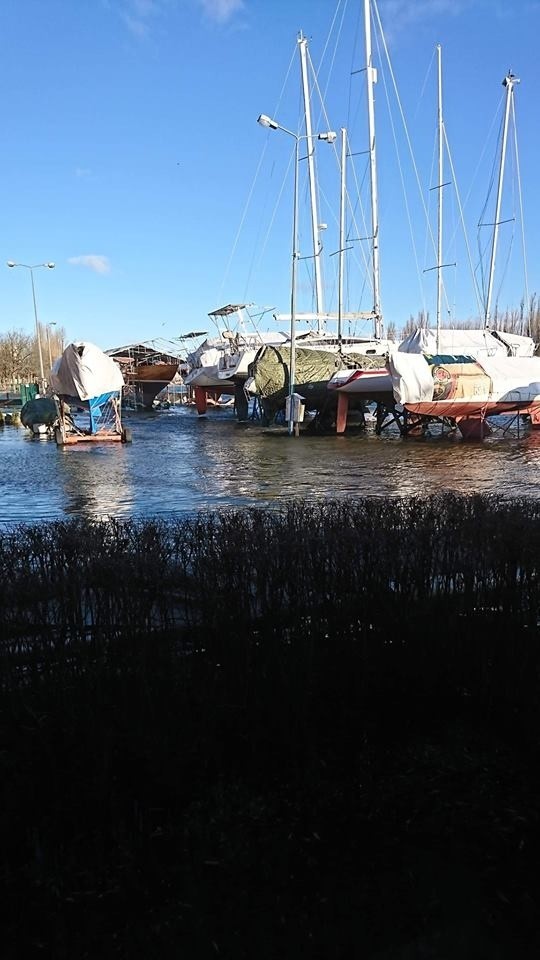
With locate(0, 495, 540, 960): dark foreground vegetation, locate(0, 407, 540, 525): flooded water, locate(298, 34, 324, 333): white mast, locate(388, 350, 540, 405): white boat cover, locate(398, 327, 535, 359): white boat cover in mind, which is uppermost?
locate(298, 34, 324, 333): white mast

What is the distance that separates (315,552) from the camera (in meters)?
4.34

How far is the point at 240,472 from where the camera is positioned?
17.2m

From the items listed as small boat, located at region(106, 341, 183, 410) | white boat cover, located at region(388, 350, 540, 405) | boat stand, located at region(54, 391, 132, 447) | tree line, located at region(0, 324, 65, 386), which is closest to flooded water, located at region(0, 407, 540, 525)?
boat stand, located at region(54, 391, 132, 447)

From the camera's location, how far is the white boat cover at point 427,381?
24.5 metres

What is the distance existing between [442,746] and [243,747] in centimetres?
98

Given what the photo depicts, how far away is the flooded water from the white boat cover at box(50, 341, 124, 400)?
216cm

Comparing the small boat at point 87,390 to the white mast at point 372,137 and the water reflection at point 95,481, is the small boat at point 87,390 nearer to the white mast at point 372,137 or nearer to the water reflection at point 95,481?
the water reflection at point 95,481

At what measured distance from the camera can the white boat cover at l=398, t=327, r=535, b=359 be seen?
36031 millimetres

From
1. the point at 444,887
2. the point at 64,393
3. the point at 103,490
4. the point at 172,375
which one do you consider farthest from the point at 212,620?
the point at 172,375

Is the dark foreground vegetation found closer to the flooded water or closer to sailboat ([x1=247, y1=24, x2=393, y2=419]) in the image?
the flooded water

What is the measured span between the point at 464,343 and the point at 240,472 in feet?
78.0

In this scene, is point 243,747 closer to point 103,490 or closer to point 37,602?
point 37,602

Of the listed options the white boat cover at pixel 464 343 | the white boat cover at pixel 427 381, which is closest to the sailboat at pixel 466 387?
the white boat cover at pixel 427 381

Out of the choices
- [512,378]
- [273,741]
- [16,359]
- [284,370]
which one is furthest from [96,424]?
[16,359]
